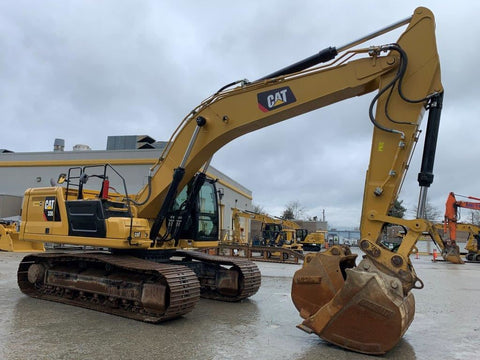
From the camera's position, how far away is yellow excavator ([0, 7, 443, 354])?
4.79 meters

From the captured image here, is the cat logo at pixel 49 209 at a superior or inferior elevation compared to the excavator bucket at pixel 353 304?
superior

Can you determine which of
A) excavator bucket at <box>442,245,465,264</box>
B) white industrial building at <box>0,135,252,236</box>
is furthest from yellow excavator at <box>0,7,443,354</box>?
excavator bucket at <box>442,245,465,264</box>

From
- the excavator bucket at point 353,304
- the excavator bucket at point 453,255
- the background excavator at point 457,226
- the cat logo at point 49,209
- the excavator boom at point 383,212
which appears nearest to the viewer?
the excavator bucket at point 353,304

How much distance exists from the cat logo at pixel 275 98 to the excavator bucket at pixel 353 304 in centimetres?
237

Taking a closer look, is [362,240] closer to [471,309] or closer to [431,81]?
[431,81]

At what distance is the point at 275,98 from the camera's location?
20.3ft

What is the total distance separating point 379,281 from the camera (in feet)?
15.0

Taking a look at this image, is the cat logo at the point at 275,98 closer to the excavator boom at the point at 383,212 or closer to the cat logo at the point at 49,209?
the excavator boom at the point at 383,212

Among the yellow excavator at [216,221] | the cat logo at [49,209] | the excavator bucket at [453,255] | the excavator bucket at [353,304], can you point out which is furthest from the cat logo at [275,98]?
the excavator bucket at [453,255]

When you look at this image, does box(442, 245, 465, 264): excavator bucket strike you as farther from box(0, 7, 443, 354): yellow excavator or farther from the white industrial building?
box(0, 7, 443, 354): yellow excavator

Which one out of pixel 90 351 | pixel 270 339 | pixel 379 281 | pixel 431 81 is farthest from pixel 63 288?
pixel 431 81

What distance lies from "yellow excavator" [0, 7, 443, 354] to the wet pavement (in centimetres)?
32

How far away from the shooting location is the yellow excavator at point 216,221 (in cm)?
479

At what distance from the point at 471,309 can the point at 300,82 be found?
6.06 metres
